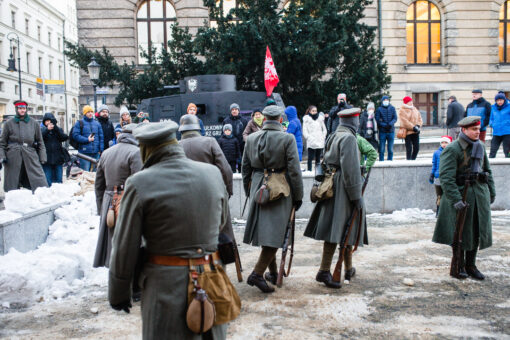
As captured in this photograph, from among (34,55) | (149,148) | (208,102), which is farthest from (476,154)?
(34,55)

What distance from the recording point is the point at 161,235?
269 cm

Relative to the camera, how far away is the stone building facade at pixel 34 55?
45.6 metres

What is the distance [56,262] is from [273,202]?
254 centimetres

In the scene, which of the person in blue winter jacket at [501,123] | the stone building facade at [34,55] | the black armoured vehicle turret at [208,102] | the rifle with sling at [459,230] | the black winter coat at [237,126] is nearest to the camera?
the rifle with sling at [459,230]

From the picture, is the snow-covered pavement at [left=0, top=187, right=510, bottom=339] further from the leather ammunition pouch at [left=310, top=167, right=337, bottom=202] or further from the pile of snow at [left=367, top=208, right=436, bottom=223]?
the pile of snow at [left=367, top=208, right=436, bottom=223]

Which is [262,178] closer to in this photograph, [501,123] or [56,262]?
[56,262]

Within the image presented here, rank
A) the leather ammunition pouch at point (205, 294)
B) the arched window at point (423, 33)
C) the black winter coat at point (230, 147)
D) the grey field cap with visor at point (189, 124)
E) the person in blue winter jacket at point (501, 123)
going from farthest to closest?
the arched window at point (423, 33) < the person in blue winter jacket at point (501, 123) < the black winter coat at point (230, 147) < the grey field cap with visor at point (189, 124) < the leather ammunition pouch at point (205, 294)

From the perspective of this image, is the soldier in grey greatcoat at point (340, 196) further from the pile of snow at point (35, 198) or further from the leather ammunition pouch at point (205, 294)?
the pile of snow at point (35, 198)

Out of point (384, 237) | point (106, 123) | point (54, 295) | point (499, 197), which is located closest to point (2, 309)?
point (54, 295)

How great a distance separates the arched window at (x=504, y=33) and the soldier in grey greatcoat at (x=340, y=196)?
25133mm

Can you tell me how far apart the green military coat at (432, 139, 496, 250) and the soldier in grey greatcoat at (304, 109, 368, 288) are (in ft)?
3.22

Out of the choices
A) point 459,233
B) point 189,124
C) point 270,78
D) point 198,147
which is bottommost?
point 459,233

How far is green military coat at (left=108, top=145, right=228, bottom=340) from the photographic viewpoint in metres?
2.67

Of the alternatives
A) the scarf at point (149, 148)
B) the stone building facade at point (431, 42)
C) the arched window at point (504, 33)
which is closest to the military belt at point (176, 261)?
the scarf at point (149, 148)
